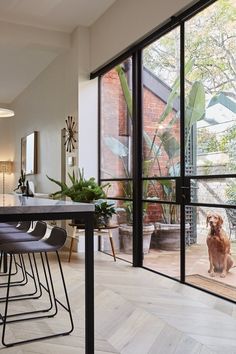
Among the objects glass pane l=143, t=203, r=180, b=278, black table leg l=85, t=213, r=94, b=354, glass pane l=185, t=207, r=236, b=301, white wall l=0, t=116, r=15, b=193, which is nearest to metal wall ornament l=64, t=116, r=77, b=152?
glass pane l=143, t=203, r=180, b=278

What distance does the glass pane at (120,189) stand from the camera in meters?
4.68

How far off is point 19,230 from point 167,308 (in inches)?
56.3

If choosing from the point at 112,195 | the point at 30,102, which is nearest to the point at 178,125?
the point at 112,195

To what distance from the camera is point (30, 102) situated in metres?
8.17

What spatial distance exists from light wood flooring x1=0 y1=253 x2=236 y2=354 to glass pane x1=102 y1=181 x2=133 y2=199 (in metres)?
1.31

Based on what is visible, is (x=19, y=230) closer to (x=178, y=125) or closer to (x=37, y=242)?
(x=37, y=242)

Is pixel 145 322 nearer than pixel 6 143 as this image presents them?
Yes

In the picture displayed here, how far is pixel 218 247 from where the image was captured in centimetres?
328

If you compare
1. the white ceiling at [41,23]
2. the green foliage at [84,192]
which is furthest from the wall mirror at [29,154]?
the green foliage at [84,192]

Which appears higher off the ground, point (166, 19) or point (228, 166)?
point (166, 19)

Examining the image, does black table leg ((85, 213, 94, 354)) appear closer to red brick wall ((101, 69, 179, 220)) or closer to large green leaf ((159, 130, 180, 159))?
large green leaf ((159, 130, 180, 159))

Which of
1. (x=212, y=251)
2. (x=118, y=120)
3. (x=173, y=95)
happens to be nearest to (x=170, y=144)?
(x=173, y=95)

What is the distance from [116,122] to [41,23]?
72.0 inches

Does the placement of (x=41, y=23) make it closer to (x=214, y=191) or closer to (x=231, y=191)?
(x=214, y=191)
